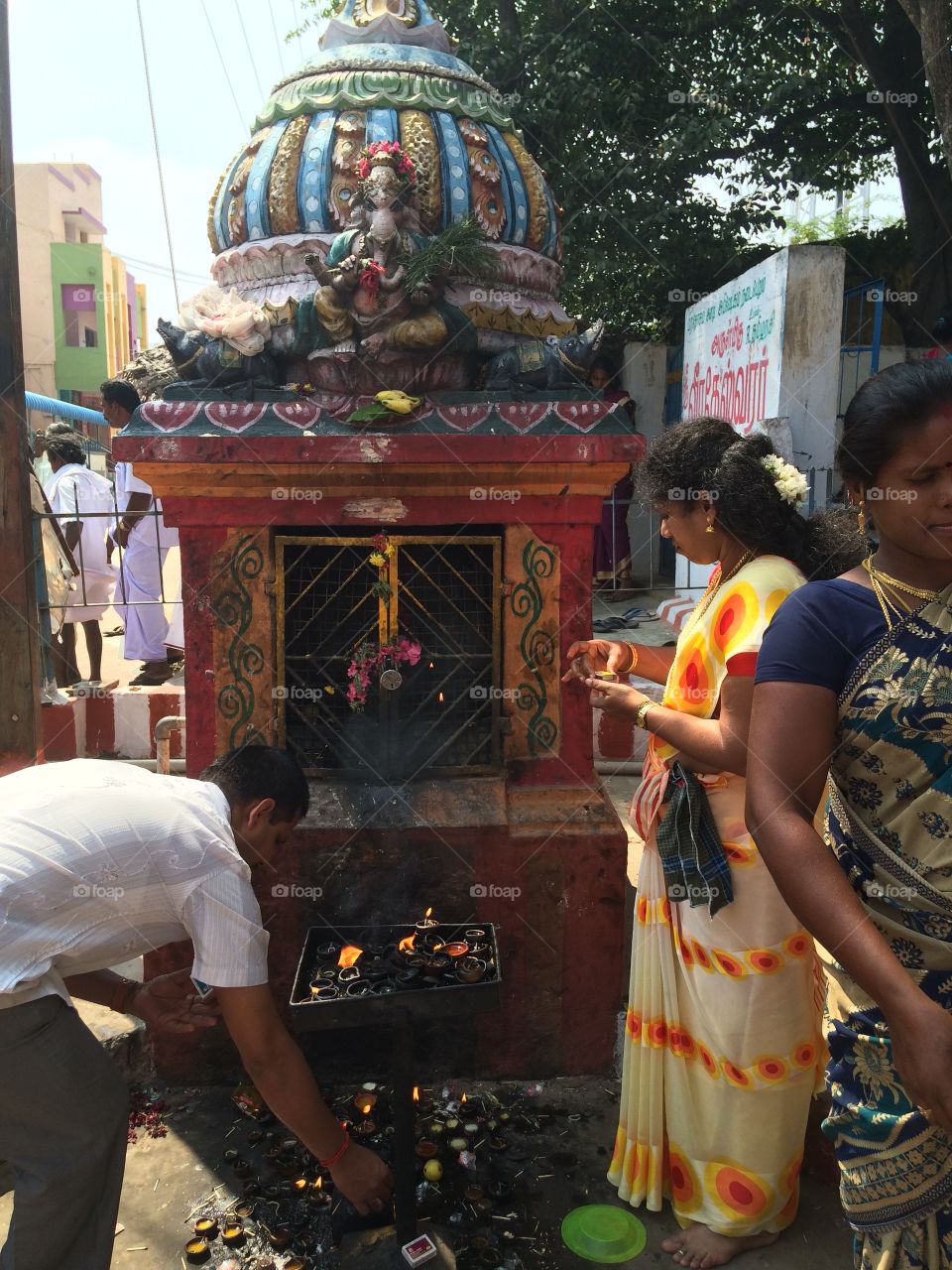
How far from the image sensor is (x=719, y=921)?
2.61 metres

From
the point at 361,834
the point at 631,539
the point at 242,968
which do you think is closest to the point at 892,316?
the point at 631,539

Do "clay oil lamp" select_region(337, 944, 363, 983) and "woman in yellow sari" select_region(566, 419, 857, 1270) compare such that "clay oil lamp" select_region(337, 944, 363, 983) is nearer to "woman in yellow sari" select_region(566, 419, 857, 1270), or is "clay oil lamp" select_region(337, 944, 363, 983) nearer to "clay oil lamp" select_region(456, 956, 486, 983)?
"clay oil lamp" select_region(456, 956, 486, 983)

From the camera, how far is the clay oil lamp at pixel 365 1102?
3.22 meters

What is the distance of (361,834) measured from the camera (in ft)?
10.8

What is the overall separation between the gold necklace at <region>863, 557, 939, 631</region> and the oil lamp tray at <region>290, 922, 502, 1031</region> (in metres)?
1.51

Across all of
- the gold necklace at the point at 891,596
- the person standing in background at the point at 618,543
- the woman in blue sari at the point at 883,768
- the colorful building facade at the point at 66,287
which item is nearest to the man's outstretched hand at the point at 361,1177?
the woman in blue sari at the point at 883,768

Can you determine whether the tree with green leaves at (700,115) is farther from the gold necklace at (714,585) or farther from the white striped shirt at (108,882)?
the white striped shirt at (108,882)

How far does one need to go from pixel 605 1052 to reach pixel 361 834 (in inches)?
46.0

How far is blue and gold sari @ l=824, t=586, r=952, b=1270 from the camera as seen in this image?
5.53 ft

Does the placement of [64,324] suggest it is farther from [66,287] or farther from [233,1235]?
[233,1235]

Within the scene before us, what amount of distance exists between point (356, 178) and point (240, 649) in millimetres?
1920

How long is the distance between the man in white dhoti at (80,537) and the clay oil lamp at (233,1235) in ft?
16.7

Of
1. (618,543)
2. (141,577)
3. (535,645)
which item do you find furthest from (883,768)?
(618,543)

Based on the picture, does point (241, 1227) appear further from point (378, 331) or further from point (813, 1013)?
point (378, 331)
